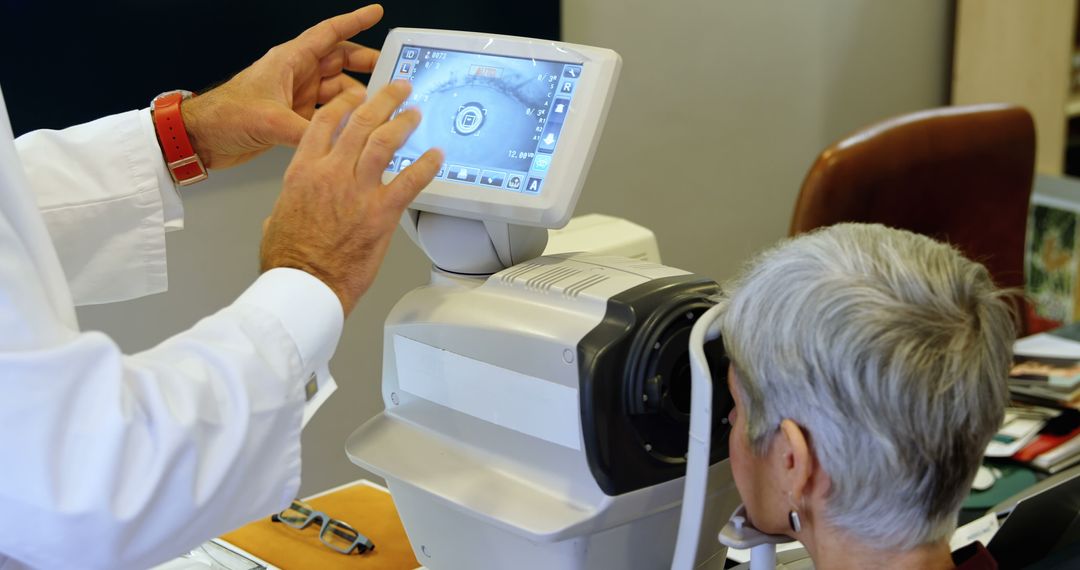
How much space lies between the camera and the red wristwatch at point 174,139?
146cm

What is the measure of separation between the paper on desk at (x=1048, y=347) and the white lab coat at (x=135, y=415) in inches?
58.0

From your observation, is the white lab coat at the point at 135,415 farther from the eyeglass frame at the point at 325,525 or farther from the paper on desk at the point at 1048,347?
the paper on desk at the point at 1048,347

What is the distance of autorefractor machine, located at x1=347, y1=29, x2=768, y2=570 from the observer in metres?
1.09

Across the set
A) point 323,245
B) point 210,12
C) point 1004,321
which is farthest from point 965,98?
point 323,245

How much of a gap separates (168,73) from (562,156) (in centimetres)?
130

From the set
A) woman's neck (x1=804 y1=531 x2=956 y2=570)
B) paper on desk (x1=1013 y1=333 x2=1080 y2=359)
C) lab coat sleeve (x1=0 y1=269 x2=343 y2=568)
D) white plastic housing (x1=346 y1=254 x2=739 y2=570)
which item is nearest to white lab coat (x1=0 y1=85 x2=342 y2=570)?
lab coat sleeve (x1=0 y1=269 x2=343 y2=568)

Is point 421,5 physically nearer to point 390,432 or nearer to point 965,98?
point 390,432

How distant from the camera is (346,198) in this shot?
1062 mm

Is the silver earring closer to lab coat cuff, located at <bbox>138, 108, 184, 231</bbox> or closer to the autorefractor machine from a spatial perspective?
the autorefractor machine

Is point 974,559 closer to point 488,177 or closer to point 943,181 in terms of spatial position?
point 488,177

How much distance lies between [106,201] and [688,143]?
6.56ft

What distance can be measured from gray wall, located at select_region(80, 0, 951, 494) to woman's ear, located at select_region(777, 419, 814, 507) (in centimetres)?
160

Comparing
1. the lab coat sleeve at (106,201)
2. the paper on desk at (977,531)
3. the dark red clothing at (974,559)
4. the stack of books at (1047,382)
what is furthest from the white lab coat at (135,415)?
the stack of books at (1047,382)

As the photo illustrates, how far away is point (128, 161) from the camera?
4.73ft
